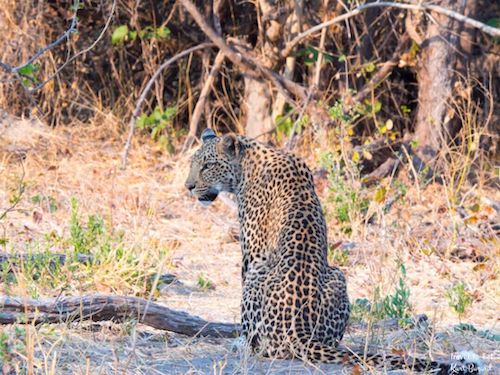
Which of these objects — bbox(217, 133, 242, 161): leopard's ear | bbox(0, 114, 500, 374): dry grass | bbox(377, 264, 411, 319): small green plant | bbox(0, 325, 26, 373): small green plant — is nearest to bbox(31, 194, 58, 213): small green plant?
bbox(0, 114, 500, 374): dry grass

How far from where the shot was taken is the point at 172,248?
27.6ft

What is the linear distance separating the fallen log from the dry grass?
69 millimetres

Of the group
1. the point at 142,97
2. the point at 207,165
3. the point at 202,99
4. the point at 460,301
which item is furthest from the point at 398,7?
the point at 207,165

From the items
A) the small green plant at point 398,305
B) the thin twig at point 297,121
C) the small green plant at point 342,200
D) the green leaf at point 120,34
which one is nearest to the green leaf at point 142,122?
the green leaf at point 120,34

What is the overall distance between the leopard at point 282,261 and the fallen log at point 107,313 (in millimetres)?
350

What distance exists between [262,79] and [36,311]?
599cm

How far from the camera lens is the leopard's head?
6344 mm

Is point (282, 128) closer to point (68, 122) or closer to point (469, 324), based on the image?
point (68, 122)

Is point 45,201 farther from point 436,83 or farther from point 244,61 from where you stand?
point 436,83

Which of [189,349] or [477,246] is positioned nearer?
[189,349]

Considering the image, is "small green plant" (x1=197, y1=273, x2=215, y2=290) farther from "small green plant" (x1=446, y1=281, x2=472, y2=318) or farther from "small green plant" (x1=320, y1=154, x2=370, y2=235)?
"small green plant" (x1=446, y1=281, x2=472, y2=318)

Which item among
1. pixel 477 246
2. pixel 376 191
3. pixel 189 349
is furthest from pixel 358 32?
pixel 189 349

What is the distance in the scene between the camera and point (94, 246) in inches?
290

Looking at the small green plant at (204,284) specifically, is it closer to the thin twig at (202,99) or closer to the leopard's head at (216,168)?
the leopard's head at (216,168)
